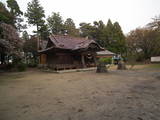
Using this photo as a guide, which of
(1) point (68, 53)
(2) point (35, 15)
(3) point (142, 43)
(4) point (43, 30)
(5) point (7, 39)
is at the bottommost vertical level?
(1) point (68, 53)

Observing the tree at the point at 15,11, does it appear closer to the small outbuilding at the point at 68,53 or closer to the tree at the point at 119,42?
the small outbuilding at the point at 68,53

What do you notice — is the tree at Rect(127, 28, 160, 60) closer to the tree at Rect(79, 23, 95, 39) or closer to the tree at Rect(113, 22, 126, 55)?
the tree at Rect(113, 22, 126, 55)

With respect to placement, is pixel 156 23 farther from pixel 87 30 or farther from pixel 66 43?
pixel 87 30

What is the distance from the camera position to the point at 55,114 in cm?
277

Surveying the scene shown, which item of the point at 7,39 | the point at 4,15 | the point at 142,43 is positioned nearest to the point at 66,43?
the point at 7,39

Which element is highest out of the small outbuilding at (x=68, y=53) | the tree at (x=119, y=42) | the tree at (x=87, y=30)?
the tree at (x=87, y=30)

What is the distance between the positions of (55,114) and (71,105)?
68 centimetres

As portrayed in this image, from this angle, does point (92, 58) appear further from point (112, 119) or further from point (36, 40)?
point (112, 119)

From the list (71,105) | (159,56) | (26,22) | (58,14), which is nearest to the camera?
(71,105)

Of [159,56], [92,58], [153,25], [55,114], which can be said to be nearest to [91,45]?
[92,58]

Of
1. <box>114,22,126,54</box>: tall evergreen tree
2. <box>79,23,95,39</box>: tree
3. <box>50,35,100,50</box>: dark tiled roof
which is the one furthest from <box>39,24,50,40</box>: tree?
<box>114,22,126,54</box>: tall evergreen tree

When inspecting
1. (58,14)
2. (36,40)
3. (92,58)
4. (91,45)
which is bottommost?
(92,58)

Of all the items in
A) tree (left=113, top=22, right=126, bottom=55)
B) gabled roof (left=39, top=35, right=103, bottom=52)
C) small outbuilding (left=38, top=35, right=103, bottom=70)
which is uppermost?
tree (left=113, top=22, right=126, bottom=55)

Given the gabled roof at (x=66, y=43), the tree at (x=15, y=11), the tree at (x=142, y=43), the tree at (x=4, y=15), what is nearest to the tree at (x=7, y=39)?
the tree at (x=4, y=15)
